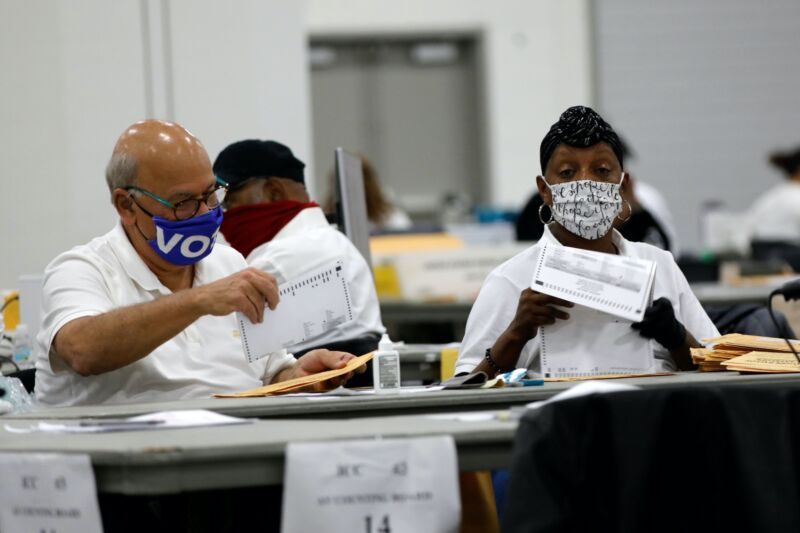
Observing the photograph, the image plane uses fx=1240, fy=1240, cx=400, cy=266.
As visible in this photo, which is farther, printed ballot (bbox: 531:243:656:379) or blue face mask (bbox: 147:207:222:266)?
blue face mask (bbox: 147:207:222:266)

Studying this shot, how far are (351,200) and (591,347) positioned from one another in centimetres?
133

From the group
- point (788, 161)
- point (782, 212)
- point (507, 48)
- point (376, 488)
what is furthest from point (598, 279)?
point (507, 48)

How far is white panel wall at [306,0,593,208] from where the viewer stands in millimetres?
11039

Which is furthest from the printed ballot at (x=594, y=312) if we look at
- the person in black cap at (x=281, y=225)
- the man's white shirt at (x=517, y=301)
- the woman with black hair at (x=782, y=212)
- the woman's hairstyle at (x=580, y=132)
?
the woman with black hair at (x=782, y=212)

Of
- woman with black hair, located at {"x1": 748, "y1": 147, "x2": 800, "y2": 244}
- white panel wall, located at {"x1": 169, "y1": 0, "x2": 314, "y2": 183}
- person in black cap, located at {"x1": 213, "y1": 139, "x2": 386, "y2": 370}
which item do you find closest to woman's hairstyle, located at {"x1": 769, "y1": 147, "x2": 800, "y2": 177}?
woman with black hair, located at {"x1": 748, "y1": 147, "x2": 800, "y2": 244}

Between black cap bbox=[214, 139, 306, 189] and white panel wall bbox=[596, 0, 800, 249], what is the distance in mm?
8055

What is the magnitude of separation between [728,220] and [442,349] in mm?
5734

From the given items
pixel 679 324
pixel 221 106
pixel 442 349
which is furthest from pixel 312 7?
pixel 679 324

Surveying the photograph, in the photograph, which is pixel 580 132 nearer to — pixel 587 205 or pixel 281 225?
pixel 587 205

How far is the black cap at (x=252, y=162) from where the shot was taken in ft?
11.8

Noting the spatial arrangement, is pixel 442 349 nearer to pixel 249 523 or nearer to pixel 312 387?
pixel 312 387

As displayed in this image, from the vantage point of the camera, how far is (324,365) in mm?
2652

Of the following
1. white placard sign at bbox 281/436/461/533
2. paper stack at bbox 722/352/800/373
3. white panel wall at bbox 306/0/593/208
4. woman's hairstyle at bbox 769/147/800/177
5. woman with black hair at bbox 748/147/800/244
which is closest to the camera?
white placard sign at bbox 281/436/461/533

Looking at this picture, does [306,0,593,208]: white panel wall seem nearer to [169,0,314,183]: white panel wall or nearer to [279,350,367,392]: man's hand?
[169,0,314,183]: white panel wall
